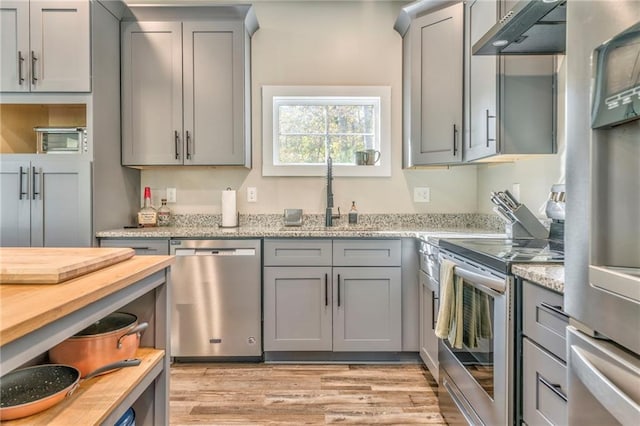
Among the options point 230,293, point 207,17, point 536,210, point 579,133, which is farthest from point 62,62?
point 536,210

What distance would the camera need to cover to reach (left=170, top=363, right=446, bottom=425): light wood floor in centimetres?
190

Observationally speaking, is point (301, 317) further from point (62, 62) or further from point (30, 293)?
point (62, 62)

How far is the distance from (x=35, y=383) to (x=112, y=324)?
25 cm

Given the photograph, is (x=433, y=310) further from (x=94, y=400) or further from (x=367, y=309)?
(x=94, y=400)

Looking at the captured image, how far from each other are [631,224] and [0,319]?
113cm

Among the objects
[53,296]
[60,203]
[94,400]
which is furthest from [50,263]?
[60,203]

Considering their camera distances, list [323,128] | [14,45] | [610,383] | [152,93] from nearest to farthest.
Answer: [610,383], [14,45], [152,93], [323,128]

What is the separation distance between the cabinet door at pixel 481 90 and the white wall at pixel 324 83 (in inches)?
27.6

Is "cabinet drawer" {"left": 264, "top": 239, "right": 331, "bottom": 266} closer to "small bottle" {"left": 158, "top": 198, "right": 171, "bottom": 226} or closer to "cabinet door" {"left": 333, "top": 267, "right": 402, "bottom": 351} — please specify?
"cabinet door" {"left": 333, "top": 267, "right": 402, "bottom": 351}

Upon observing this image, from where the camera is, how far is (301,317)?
2.48 meters

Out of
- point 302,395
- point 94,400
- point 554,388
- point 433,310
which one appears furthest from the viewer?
point 433,310

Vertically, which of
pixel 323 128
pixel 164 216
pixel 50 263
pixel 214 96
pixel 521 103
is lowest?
pixel 50 263

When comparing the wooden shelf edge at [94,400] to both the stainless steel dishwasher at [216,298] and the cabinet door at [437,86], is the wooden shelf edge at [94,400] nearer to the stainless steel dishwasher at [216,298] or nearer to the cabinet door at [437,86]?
the stainless steel dishwasher at [216,298]

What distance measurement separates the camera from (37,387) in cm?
97
